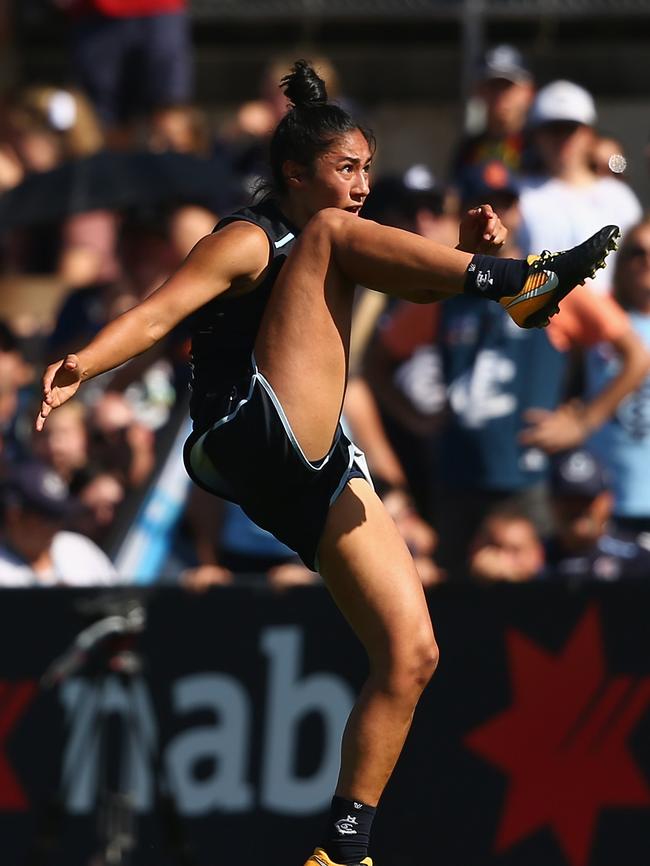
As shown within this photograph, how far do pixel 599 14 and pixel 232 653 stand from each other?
5.98m

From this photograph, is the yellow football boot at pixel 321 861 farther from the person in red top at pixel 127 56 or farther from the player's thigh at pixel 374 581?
the person in red top at pixel 127 56

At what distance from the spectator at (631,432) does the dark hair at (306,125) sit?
9.61 feet

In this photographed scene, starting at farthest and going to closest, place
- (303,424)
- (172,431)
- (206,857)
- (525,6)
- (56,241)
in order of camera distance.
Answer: (525,6)
(56,241)
(172,431)
(206,857)
(303,424)

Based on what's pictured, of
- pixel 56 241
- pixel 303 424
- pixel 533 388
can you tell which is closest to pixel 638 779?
pixel 533 388

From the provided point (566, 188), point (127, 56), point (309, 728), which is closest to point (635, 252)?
point (566, 188)

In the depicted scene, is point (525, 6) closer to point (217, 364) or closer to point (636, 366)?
point (636, 366)

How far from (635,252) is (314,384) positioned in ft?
10.3

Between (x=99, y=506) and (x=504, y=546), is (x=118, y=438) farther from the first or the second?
(x=504, y=546)

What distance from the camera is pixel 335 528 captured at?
509 cm

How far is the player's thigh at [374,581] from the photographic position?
5.04 m

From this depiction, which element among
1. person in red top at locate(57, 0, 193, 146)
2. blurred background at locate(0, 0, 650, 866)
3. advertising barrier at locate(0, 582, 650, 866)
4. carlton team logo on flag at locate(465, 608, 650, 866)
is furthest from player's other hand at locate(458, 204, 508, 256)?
person in red top at locate(57, 0, 193, 146)

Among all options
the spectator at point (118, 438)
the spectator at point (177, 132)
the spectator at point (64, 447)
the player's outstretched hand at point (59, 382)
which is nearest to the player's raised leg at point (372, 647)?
the player's outstretched hand at point (59, 382)

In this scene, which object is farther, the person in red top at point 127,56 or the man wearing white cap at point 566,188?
the person in red top at point 127,56

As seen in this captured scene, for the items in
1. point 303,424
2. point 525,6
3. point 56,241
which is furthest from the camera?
point 525,6
